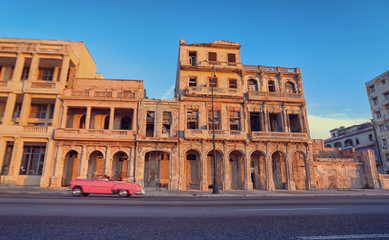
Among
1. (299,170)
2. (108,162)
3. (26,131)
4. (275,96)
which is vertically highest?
(275,96)

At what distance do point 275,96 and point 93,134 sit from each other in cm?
2254

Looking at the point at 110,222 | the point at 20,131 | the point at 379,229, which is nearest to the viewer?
the point at 379,229

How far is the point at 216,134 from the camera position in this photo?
24266mm

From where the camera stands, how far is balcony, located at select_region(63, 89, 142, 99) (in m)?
23.8

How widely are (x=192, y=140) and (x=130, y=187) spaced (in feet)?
37.3

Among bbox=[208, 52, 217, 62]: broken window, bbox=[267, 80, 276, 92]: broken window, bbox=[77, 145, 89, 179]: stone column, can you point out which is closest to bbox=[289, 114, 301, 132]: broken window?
bbox=[267, 80, 276, 92]: broken window

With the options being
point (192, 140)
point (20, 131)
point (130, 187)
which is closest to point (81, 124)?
point (20, 131)

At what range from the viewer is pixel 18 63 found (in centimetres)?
2369

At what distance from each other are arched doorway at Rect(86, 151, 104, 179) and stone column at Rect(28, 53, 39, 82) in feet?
36.1

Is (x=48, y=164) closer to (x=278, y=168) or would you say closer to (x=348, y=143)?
(x=278, y=168)

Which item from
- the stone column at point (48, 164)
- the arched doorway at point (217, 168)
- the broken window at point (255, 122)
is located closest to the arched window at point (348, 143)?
the broken window at point (255, 122)

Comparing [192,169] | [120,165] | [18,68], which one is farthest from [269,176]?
[18,68]

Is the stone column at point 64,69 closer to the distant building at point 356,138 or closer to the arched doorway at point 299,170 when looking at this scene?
the arched doorway at point 299,170

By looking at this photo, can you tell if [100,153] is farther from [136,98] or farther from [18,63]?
[18,63]
